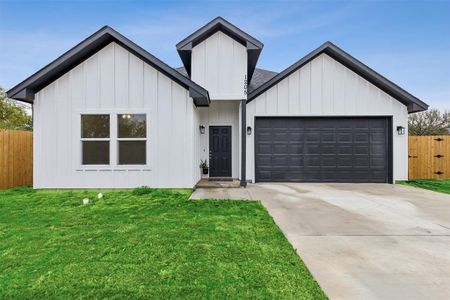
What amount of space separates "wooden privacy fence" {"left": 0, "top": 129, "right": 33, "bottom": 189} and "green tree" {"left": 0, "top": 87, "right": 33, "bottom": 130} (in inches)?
551

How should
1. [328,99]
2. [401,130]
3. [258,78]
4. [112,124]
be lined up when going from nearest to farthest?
1. [112,124]
2. [401,130]
3. [328,99]
4. [258,78]

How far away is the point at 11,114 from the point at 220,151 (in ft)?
63.9

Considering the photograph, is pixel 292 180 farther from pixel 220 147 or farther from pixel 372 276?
pixel 372 276

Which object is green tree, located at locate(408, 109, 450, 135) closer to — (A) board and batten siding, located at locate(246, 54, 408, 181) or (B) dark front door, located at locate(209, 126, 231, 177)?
(A) board and batten siding, located at locate(246, 54, 408, 181)

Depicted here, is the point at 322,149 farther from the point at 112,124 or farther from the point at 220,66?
the point at 112,124

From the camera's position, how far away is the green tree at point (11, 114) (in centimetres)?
1833

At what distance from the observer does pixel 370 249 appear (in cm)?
304

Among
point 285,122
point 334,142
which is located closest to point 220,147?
point 285,122

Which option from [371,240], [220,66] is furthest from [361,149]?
[371,240]

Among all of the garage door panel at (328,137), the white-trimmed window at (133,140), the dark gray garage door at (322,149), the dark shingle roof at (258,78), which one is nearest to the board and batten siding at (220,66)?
the dark gray garage door at (322,149)

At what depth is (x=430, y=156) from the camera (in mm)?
10203

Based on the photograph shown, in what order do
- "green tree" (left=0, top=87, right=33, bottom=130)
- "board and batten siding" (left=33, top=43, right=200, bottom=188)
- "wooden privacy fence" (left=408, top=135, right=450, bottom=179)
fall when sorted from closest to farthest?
"board and batten siding" (left=33, top=43, right=200, bottom=188), "wooden privacy fence" (left=408, top=135, right=450, bottom=179), "green tree" (left=0, top=87, right=33, bottom=130)

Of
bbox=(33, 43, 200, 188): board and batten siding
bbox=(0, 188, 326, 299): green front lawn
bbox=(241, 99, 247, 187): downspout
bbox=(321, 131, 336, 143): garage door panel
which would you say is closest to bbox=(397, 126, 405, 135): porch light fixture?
bbox=(321, 131, 336, 143): garage door panel

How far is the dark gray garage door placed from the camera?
9133 mm
